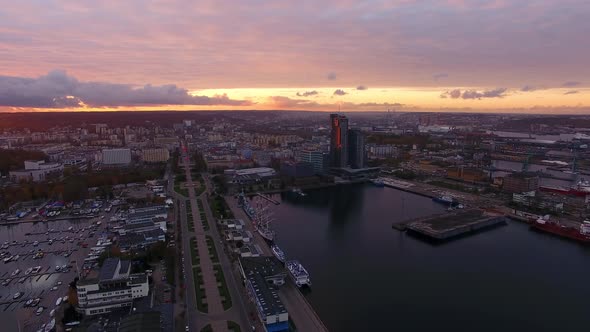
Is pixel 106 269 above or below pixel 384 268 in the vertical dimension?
above

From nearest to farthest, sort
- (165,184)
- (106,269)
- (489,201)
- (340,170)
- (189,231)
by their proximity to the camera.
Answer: (106,269)
(189,231)
(489,201)
(165,184)
(340,170)

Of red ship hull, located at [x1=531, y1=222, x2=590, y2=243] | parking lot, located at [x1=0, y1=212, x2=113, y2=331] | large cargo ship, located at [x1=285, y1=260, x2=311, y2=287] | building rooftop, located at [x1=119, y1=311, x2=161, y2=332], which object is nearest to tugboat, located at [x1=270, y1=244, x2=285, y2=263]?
large cargo ship, located at [x1=285, y1=260, x2=311, y2=287]

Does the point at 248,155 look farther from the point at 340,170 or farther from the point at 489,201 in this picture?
the point at 489,201

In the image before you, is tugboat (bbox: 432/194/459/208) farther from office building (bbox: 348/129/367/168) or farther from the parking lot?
the parking lot

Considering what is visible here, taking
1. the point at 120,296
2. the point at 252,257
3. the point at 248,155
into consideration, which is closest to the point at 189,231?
the point at 252,257

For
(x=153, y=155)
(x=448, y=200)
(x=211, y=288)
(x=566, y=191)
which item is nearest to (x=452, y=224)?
(x=448, y=200)

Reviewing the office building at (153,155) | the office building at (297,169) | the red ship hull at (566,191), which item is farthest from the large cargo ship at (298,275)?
the office building at (153,155)

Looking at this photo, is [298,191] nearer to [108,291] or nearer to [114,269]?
[114,269]

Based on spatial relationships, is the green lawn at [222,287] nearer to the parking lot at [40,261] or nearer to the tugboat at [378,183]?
the parking lot at [40,261]

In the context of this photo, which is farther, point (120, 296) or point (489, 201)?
point (489, 201)
